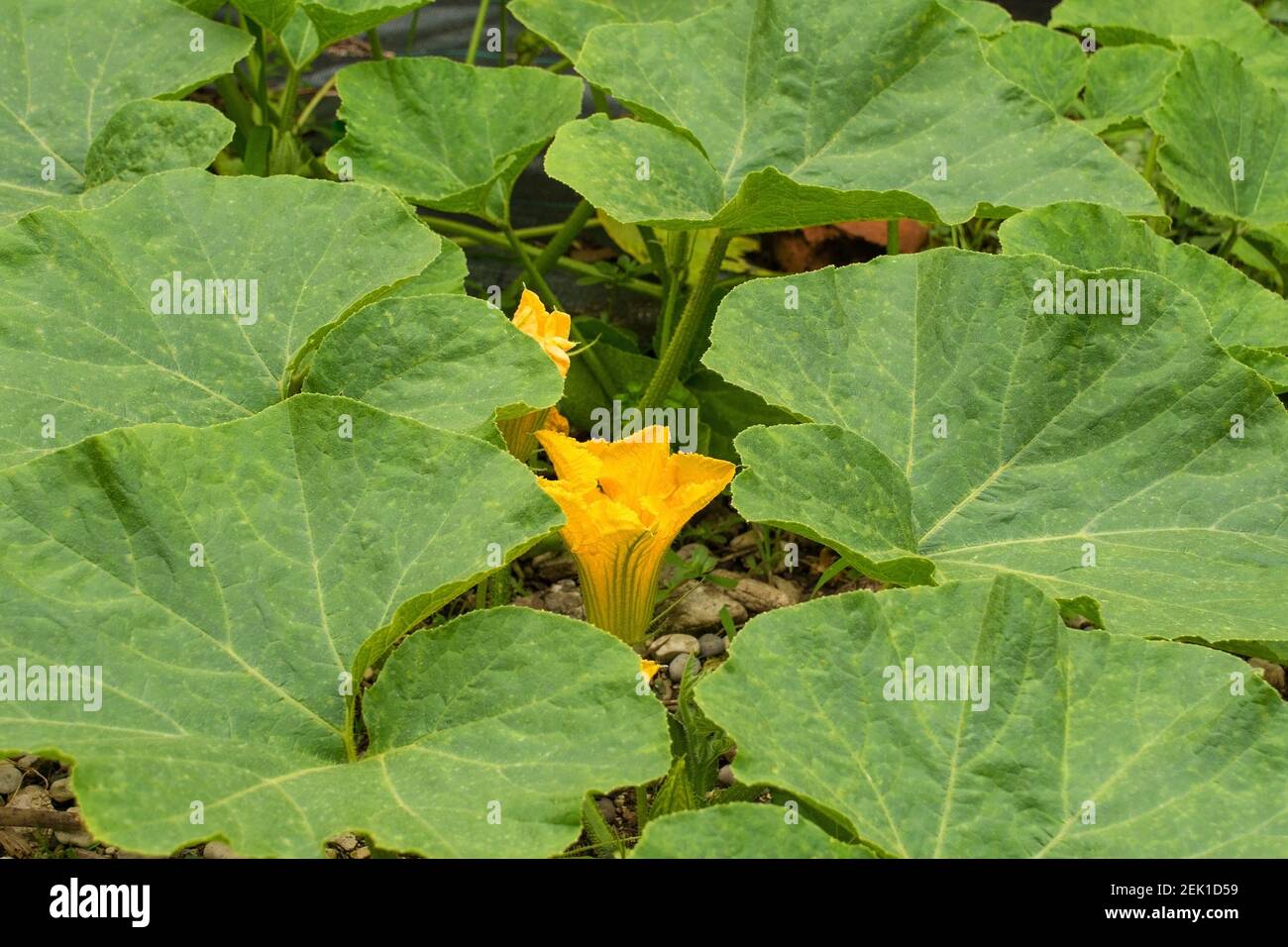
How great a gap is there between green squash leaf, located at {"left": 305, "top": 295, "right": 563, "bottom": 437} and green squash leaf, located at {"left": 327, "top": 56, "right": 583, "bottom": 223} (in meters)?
0.78

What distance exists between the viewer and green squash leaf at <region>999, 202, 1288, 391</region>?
2582mm

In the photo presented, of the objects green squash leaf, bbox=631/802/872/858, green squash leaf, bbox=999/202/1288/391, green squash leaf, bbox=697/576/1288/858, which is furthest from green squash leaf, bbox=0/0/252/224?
green squash leaf, bbox=631/802/872/858

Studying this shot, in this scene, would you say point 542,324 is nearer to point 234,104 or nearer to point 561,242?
point 561,242

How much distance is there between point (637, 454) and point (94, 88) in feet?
5.13

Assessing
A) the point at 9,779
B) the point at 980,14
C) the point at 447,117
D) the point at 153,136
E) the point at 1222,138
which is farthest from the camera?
the point at 980,14

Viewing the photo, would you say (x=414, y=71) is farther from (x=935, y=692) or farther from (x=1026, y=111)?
(x=935, y=692)

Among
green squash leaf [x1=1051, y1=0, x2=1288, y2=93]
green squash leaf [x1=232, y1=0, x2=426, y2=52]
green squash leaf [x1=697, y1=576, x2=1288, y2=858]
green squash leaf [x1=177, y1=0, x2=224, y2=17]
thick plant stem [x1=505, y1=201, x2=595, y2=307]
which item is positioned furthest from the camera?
green squash leaf [x1=1051, y1=0, x2=1288, y2=93]

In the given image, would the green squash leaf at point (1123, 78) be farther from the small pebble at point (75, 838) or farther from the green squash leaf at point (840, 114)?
the small pebble at point (75, 838)

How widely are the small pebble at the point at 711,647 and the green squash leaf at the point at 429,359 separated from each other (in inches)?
30.0

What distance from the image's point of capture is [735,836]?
1.49 m

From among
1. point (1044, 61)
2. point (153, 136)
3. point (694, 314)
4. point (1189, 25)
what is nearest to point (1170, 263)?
point (694, 314)

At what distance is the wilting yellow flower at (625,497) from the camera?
6.59ft

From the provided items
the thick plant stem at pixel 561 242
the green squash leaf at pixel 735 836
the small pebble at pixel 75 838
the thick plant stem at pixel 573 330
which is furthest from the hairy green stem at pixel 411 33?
the green squash leaf at pixel 735 836

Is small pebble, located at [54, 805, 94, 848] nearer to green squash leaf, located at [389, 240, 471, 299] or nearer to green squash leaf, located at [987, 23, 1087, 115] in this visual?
green squash leaf, located at [389, 240, 471, 299]
